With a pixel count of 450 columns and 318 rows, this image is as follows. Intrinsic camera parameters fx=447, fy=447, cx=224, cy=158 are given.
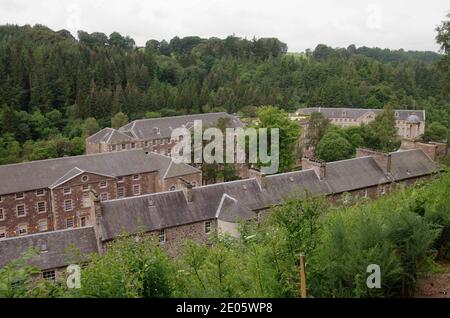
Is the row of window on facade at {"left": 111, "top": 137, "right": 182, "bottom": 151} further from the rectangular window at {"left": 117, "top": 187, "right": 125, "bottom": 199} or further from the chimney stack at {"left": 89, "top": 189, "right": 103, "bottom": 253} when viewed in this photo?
the chimney stack at {"left": 89, "top": 189, "right": 103, "bottom": 253}

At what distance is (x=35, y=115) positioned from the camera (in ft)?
217

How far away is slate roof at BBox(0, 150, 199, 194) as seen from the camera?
37.0m

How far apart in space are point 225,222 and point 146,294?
59.5ft

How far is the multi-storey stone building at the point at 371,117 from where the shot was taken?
276 ft

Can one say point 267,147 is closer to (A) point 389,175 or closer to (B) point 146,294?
(A) point 389,175

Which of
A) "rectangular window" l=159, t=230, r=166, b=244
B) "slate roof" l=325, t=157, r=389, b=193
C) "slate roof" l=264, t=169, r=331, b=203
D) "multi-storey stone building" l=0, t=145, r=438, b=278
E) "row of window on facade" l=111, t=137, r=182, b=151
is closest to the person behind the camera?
"multi-storey stone building" l=0, t=145, r=438, b=278

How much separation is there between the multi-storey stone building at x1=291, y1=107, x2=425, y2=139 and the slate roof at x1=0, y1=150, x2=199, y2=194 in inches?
1711

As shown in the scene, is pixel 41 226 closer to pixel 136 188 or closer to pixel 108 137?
pixel 136 188

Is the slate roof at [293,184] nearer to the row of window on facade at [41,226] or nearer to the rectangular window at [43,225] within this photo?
the row of window on facade at [41,226]

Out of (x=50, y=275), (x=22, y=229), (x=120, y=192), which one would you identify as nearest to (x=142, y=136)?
(x=120, y=192)

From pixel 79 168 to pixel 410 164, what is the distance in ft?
94.3

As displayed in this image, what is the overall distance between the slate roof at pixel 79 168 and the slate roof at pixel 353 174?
13.5 metres

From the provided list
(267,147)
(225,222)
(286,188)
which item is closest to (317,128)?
(267,147)

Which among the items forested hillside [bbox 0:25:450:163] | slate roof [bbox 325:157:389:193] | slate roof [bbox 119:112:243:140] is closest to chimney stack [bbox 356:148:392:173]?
slate roof [bbox 325:157:389:193]
